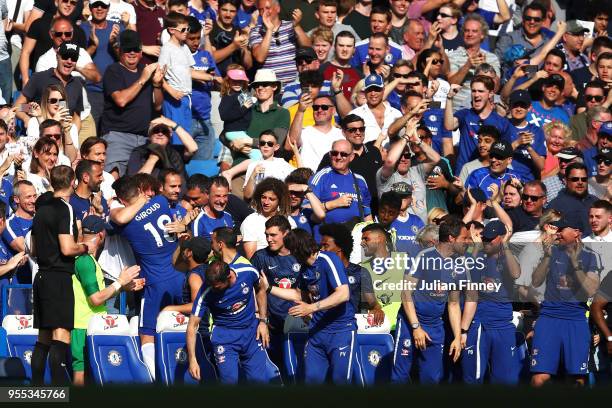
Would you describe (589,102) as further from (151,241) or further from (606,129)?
(151,241)

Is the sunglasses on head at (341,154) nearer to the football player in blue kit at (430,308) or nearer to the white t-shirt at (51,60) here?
the football player in blue kit at (430,308)

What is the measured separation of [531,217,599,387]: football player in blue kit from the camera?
1148cm

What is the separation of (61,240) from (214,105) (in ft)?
14.6

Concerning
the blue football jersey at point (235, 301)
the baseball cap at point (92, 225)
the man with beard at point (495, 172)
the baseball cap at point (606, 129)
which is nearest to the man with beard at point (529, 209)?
the man with beard at point (495, 172)

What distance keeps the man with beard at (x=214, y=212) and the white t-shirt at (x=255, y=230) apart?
0.15 metres

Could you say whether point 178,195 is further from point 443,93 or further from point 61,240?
point 443,93

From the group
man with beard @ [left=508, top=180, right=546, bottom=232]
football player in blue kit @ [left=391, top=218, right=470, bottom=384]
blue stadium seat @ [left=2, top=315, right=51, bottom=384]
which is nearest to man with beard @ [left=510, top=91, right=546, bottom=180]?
man with beard @ [left=508, top=180, right=546, bottom=232]

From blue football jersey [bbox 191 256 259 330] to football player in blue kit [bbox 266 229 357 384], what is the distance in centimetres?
29

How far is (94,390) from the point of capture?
6.76 metres

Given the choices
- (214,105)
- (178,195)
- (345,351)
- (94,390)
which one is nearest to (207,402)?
(94,390)

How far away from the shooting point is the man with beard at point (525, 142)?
45.6 ft

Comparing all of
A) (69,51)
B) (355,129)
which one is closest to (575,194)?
(355,129)

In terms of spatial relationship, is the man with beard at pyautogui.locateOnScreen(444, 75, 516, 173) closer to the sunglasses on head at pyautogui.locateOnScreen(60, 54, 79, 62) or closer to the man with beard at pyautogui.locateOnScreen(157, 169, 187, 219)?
the man with beard at pyautogui.locateOnScreen(157, 169, 187, 219)

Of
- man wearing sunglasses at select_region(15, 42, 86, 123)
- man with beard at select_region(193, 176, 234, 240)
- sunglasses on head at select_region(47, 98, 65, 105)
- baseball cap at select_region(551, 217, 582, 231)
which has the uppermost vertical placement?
man wearing sunglasses at select_region(15, 42, 86, 123)
